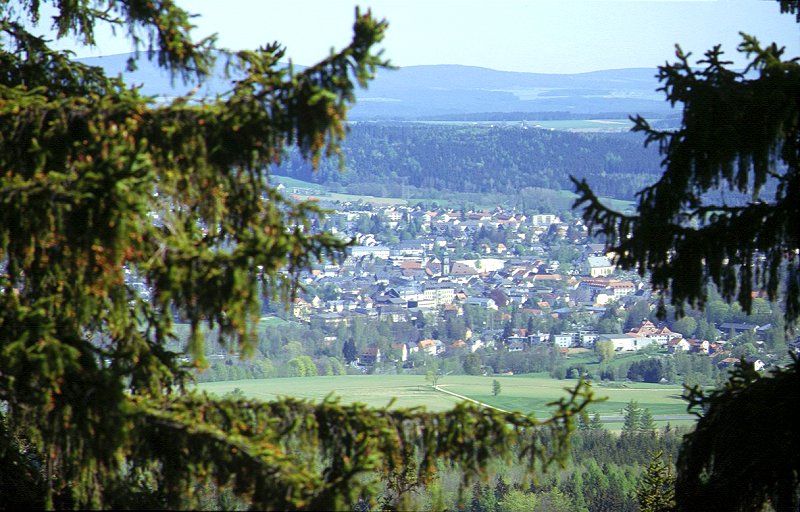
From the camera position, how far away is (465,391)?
63.0m

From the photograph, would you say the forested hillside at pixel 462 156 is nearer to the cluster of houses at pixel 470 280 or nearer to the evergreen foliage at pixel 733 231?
the cluster of houses at pixel 470 280

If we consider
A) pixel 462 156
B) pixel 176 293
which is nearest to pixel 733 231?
pixel 176 293

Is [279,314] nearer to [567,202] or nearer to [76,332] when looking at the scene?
[567,202]

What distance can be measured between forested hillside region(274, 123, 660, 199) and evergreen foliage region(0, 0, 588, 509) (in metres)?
144

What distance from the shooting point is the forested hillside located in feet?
504

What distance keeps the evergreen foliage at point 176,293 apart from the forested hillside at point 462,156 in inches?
5665

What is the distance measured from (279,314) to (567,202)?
210 ft

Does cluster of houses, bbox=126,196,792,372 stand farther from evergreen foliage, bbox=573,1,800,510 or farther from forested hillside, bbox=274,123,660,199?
evergreen foliage, bbox=573,1,800,510

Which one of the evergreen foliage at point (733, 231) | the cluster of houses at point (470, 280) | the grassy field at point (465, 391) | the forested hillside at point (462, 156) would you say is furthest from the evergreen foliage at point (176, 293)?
the forested hillside at point (462, 156)

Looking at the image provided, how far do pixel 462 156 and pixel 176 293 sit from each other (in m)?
162

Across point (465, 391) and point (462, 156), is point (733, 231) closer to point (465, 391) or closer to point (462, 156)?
point (465, 391)

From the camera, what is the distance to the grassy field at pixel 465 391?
55312mm

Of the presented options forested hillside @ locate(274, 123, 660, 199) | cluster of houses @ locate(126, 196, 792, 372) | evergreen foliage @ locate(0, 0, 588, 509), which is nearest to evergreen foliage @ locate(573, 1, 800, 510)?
evergreen foliage @ locate(0, 0, 588, 509)

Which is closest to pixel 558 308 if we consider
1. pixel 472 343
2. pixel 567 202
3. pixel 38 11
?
pixel 472 343
